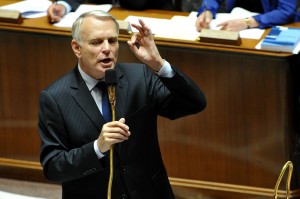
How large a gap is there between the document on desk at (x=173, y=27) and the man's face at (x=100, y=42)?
1.31 m

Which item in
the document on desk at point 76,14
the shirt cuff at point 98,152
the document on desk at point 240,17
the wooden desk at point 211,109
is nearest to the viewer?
the shirt cuff at point 98,152

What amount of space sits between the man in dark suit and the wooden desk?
105cm

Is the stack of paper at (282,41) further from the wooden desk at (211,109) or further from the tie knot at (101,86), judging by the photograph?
the tie knot at (101,86)

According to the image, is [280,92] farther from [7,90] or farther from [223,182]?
[7,90]

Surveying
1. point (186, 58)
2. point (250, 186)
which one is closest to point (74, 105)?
point (186, 58)

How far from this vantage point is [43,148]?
7.54 feet

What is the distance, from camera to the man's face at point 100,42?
7.40 feet

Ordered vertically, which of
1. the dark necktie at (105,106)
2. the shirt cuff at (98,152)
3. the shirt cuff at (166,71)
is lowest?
the shirt cuff at (98,152)

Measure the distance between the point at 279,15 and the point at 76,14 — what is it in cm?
107

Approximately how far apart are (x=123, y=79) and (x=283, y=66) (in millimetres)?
1152

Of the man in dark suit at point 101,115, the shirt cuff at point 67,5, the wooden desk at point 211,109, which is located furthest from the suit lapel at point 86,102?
the shirt cuff at point 67,5

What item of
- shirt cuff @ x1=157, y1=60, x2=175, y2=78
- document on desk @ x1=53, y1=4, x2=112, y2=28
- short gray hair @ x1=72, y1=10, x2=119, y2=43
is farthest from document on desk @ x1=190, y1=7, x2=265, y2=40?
short gray hair @ x1=72, y1=10, x2=119, y2=43

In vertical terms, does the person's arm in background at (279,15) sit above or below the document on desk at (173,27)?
above

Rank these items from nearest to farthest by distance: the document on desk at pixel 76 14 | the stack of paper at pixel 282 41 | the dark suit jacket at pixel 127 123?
the dark suit jacket at pixel 127 123 < the stack of paper at pixel 282 41 < the document on desk at pixel 76 14
